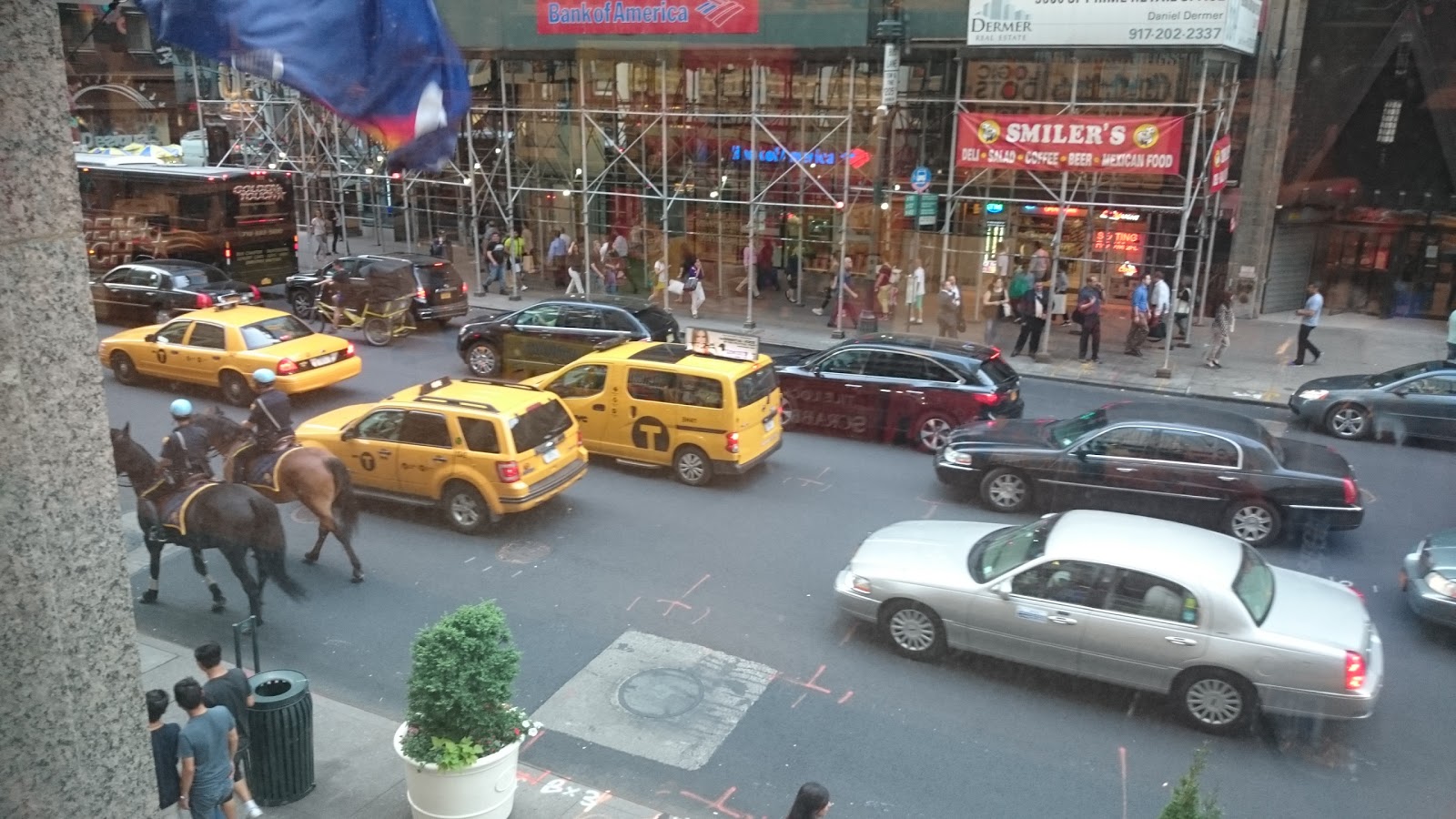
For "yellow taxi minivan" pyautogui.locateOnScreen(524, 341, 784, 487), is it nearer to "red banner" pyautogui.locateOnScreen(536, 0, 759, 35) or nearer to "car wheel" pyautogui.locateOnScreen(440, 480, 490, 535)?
"car wheel" pyautogui.locateOnScreen(440, 480, 490, 535)

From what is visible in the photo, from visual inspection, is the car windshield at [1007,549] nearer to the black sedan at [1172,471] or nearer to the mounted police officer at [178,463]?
the black sedan at [1172,471]

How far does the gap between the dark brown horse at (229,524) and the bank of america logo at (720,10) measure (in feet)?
44.0

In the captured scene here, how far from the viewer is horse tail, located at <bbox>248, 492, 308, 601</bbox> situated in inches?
332

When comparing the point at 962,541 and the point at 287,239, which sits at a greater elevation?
the point at 287,239

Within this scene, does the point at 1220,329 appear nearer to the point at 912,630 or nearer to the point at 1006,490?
the point at 1006,490

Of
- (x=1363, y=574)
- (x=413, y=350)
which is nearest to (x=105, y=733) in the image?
(x=1363, y=574)

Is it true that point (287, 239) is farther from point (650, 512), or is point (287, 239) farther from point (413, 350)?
point (650, 512)

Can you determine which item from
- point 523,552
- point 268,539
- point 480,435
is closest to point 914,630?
point 523,552

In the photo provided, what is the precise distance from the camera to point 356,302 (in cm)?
1858

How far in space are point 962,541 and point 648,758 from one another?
10.7ft

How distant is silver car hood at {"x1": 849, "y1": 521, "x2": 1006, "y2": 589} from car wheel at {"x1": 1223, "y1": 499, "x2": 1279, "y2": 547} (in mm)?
3011

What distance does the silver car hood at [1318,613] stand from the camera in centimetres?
717

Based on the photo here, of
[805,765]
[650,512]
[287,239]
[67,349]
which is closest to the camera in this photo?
[67,349]

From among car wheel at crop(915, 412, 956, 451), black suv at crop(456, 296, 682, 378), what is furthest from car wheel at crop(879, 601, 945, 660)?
black suv at crop(456, 296, 682, 378)
